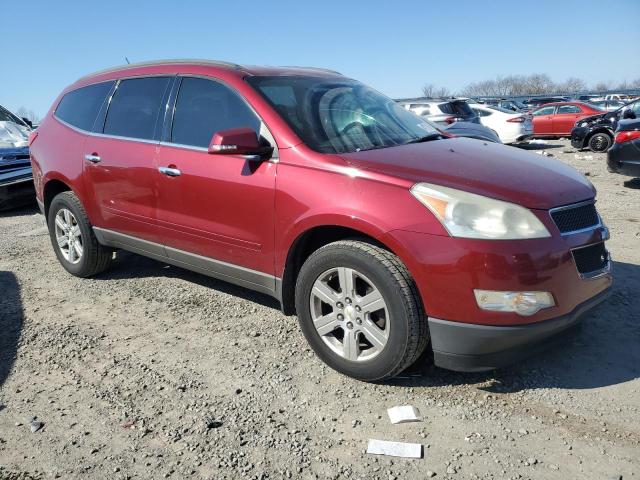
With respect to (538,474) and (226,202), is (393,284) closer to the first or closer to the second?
(538,474)

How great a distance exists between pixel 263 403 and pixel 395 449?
788mm

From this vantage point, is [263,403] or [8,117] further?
[8,117]

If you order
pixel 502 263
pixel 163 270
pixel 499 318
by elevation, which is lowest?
pixel 163 270

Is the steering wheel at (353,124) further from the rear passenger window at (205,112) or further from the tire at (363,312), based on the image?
the tire at (363,312)

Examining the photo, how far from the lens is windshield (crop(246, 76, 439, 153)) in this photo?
3.39m

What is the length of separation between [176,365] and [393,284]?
153 centimetres

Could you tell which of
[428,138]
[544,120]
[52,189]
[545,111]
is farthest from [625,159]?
[545,111]

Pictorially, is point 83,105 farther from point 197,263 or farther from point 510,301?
point 510,301

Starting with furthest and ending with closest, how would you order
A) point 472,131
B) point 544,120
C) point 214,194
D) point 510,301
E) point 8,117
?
point 544,120 → point 8,117 → point 472,131 → point 214,194 → point 510,301

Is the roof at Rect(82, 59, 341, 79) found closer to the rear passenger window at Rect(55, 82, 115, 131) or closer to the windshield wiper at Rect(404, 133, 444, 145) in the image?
the rear passenger window at Rect(55, 82, 115, 131)

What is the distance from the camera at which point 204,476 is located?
234 centimetres

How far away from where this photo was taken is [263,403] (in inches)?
114

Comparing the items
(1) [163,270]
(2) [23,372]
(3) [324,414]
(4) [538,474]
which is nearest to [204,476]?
(3) [324,414]

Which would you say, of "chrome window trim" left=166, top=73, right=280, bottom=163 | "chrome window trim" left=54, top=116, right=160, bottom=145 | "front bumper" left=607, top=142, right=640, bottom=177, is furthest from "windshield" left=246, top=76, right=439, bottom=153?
"front bumper" left=607, top=142, right=640, bottom=177
